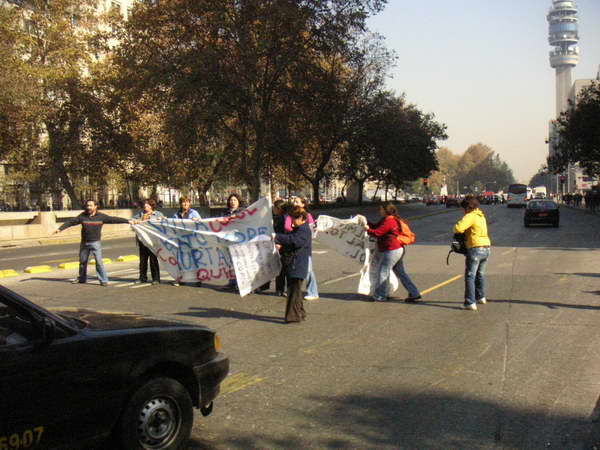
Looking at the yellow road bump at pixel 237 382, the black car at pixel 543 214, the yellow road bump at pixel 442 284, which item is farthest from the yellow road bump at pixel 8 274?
the black car at pixel 543 214

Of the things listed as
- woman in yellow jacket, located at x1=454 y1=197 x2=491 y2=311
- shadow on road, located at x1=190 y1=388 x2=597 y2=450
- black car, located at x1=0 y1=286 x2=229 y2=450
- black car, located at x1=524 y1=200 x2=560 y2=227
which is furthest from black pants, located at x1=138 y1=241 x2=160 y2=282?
black car, located at x1=524 y1=200 x2=560 y2=227

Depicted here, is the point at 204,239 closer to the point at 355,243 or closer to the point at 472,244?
the point at 355,243

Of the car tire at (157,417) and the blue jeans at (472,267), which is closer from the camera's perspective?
the car tire at (157,417)

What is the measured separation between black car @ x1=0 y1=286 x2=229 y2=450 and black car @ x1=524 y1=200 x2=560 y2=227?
Answer: 3102 cm

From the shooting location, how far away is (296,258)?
850cm

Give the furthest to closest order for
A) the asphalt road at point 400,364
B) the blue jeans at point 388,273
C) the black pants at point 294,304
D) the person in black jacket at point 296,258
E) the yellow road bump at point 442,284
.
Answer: the yellow road bump at point 442,284 → the blue jeans at point 388,273 → the black pants at point 294,304 → the person in black jacket at point 296,258 → the asphalt road at point 400,364

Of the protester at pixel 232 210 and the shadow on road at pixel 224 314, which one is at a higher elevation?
the protester at pixel 232 210

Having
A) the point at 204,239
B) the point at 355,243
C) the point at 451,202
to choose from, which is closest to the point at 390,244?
the point at 355,243

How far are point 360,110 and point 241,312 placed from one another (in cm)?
4454

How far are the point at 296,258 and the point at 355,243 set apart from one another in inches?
124

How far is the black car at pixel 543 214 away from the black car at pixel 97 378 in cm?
3102

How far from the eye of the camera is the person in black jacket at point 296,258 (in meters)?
8.51

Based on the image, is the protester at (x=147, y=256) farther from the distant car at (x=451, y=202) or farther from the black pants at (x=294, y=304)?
the distant car at (x=451, y=202)

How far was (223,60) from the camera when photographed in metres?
35.4
